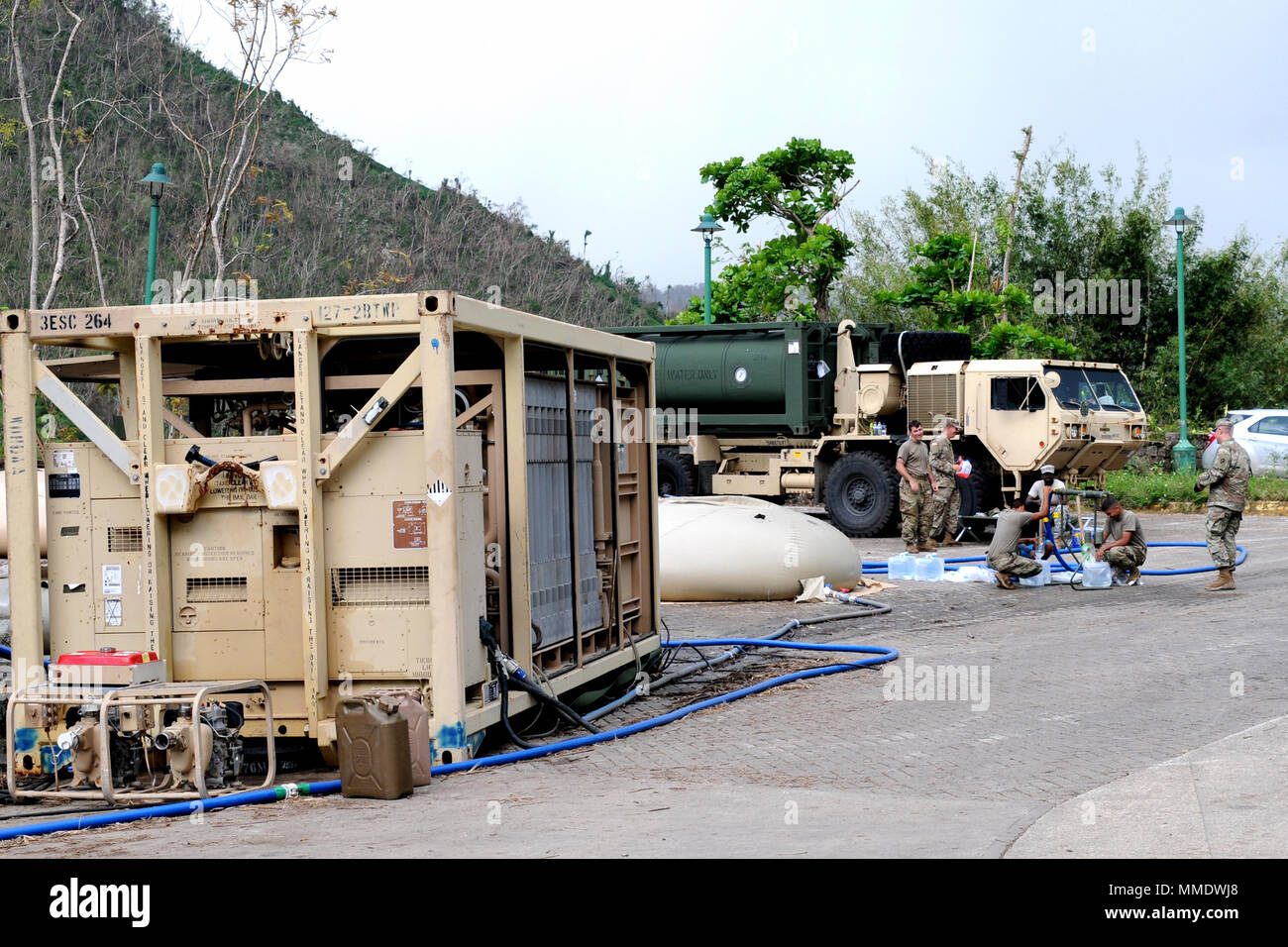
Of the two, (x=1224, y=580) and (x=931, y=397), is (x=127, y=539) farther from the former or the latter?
(x=931, y=397)

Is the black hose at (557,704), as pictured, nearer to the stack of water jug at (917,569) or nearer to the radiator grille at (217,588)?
the radiator grille at (217,588)

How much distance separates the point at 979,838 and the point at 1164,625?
8.55 metres

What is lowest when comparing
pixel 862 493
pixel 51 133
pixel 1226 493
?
pixel 862 493

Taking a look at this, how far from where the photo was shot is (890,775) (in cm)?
786

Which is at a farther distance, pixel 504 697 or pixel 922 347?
pixel 922 347

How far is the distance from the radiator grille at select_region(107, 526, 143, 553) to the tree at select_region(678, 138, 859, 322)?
2739 centimetres

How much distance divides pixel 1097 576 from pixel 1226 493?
1771 millimetres

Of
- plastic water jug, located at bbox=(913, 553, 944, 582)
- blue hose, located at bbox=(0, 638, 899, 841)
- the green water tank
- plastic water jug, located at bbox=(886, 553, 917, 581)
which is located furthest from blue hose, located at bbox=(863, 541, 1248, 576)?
blue hose, located at bbox=(0, 638, 899, 841)

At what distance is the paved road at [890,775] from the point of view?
6.19 meters

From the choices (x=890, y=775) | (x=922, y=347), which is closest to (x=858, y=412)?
(x=922, y=347)

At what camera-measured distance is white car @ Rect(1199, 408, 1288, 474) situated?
102 feet

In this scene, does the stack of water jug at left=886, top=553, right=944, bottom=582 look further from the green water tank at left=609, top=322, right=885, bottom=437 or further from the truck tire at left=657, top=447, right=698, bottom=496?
the truck tire at left=657, top=447, right=698, bottom=496

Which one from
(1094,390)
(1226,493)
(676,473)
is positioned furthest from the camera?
(676,473)

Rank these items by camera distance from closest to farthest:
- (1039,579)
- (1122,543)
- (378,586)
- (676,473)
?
(378,586) → (1122,543) → (1039,579) → (676,473)
